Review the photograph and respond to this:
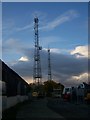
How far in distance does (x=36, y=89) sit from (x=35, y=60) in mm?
28073

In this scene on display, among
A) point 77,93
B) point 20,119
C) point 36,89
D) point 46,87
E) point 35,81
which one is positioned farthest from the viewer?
point 46,87

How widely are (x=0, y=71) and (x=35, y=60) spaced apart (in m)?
68.4

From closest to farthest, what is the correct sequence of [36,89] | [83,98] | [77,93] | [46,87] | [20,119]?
[20,119] → [83,98] → [77,93] → [36,89] → [46,87]

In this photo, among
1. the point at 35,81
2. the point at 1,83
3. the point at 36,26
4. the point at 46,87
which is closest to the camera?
the point at 1,83

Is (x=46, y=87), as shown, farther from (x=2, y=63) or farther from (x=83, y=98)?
(x=2, y=63)

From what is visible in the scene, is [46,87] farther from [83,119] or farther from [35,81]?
[83,119]

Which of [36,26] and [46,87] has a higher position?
[36,26]

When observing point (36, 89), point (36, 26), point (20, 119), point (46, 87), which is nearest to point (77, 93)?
point (36, 26)

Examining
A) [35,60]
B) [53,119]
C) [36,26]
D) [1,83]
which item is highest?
[36,26]

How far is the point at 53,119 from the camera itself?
22.7 metres

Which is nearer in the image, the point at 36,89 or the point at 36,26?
the point at 36,26

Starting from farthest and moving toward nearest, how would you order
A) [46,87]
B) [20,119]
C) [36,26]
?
[46,87] < [36,26] < [20,119]

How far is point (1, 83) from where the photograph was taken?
26.8 metres

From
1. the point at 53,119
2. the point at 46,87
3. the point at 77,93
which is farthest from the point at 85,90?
the point at 46,87
